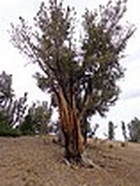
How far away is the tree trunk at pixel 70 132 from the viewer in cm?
2122

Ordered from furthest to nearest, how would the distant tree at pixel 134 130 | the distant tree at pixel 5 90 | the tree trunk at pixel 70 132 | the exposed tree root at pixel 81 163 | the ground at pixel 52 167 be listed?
the distant tree at pixel 134 130 < the distant tree at pixel 5 90 < the tree trunk at pixel 70 132 < the exposed tree root at pixel 81 163 < the ground at pixel 52 167

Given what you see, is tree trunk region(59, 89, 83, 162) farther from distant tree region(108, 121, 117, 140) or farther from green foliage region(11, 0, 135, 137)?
distant tree region(108, 121, 117, 140)

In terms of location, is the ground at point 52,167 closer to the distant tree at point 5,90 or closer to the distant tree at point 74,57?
the distant tree at point 74,57

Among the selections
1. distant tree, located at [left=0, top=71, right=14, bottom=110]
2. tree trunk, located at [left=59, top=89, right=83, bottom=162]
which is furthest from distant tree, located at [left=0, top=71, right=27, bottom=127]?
tree trunk, located at [left=59, top=89, right=83, bottom=162]

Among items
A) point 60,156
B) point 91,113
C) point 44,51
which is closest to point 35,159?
point 60,156

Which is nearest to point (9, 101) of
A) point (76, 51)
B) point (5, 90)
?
point (5, 90)

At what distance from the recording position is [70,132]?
2128 cm

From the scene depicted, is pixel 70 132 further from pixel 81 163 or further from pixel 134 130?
pixel 134 130

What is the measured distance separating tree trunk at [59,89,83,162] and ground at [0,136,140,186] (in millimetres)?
475

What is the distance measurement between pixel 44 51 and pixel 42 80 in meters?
2.19

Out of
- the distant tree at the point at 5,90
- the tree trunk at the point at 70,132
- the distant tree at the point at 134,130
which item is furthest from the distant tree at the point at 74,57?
the distant tree at the point at 134,130

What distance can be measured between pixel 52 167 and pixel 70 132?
5.81ft

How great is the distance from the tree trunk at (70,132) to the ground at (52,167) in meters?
0.47

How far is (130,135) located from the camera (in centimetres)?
4272
